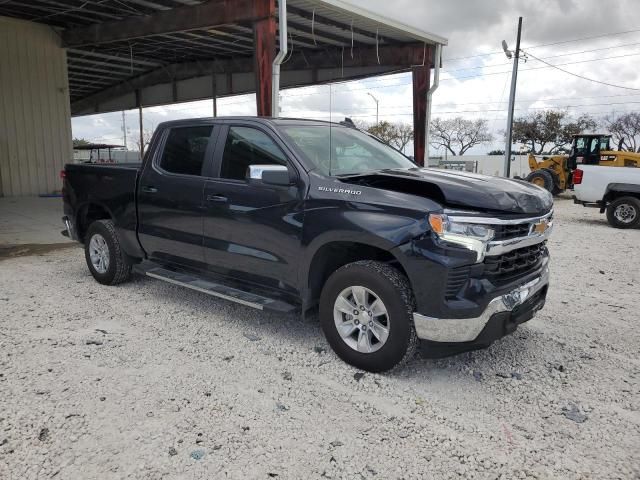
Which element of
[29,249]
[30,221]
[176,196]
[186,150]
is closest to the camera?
[176,196]

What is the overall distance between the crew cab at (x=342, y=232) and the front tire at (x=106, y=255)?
313mm

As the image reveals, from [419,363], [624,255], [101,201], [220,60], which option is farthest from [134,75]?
[419,363]

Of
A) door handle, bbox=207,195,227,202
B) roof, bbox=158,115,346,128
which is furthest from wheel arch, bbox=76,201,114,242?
door handle, bbox=207,195,227,202

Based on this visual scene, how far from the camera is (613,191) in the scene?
11836mm

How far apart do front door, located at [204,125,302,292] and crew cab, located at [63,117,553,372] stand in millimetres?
Answer: 12

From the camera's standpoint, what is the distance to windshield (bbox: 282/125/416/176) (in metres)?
4.15

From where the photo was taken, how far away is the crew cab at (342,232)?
327cm

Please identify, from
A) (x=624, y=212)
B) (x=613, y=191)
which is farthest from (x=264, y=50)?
(x=624, y=212)

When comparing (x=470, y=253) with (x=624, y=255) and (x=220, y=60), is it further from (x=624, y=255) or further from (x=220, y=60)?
(x=220, y=60)

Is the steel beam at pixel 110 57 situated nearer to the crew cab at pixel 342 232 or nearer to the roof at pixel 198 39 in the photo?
the roof at pixel 198 39

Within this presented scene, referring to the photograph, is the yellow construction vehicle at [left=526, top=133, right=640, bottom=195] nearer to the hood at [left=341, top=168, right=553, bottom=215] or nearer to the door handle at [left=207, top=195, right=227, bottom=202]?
the hood at [left=341, top=168, right=553, bottom=215]

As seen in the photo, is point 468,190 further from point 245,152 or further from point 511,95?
point 511,95

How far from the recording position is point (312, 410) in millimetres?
3191

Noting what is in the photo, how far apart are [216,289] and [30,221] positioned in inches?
332
